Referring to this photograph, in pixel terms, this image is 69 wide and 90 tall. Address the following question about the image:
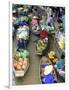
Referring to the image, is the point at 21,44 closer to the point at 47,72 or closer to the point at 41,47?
the point at 41,47

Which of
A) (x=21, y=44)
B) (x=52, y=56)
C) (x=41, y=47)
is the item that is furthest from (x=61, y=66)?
(x=21, y=44)

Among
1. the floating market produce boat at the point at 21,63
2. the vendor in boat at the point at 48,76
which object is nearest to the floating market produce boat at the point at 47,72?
the vendor in boat at the point at 48,76

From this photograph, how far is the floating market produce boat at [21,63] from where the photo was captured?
5.55 ft

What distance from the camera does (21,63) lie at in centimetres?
171

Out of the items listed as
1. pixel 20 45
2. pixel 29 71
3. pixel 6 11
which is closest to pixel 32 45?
pixel 20 45

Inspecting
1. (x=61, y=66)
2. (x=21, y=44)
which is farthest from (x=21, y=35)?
(x=61, y=66)

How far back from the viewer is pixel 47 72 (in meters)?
1.75

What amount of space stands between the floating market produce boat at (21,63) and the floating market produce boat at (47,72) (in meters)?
0.12

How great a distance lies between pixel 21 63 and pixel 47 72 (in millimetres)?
216

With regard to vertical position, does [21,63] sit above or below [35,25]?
below

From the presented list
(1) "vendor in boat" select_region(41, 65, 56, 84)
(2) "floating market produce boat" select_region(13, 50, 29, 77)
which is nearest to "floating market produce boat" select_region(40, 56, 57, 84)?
(1) "vendor in boat" select_region(41, 65, 56, 84)

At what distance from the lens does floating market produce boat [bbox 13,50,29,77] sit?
1.69m

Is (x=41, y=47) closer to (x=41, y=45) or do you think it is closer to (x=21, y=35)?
(x=41, y=45)

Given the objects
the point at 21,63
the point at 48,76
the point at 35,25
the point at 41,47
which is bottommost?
the point at 48,76
